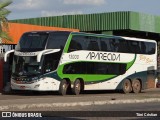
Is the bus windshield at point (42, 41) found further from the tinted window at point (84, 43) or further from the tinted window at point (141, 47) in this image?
the tinted window at point (141, 47)

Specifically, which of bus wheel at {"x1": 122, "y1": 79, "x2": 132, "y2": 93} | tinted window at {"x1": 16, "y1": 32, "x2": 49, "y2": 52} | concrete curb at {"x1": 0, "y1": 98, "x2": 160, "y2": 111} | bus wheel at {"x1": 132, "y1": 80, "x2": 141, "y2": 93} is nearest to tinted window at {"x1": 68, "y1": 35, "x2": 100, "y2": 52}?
tinted window at {"x1": 16, "y1": 32, "x2": 49, "y2": 52}

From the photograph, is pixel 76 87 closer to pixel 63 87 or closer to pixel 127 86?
pixel 63 87

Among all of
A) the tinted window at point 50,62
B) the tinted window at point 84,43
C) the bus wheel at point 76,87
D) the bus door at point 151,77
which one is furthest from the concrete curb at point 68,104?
the bus door at point 151,77

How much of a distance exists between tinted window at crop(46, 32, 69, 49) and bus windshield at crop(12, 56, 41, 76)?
1.17m

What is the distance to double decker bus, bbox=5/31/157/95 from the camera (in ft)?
98.2

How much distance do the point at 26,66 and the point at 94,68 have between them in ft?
15.9

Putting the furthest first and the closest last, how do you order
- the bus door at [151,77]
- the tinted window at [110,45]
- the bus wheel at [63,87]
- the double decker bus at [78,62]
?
1. the bus door at [151,77]
2. the tinted window at [110,45]
3. the bus wheel at [63,87]
4. the double decker bus at [78,62]

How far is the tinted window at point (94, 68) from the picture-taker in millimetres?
31284

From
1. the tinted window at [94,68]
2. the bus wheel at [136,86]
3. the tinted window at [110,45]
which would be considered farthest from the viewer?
the bus wheel at [136,86]

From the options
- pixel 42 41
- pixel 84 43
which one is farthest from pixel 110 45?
pixel 42 41

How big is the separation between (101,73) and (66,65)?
335 cm

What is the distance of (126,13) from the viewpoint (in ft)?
162

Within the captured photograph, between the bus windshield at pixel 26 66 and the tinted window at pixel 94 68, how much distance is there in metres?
1.89

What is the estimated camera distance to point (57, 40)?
3041 centimetres
